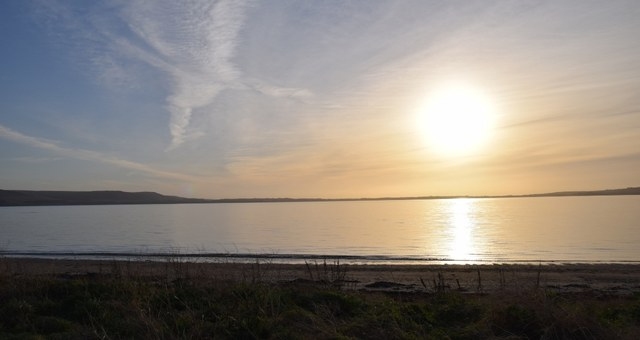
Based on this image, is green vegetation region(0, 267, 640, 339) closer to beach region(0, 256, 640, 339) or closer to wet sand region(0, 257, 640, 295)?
beach region(0, 256, 640, 339)

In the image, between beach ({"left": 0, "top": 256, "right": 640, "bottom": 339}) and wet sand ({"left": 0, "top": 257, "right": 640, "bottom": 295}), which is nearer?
beach ({"left": 0, "top": 256, "right": 640, "bottom": 339})

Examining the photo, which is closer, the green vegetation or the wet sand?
the green vegetation

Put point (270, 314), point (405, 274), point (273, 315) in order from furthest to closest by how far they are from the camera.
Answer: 1. point (405, 274)
2. point (270, 314)
3. point (273, 315)

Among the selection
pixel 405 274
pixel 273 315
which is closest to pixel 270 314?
pixel 273 315

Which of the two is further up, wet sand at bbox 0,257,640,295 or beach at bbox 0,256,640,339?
beach at bbox 0,256,640,339

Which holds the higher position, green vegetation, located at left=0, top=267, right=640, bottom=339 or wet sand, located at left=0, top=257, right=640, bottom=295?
green vegetation, located at left=0, top=267, right=640, bottom=339

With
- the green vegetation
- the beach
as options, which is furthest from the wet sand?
the green vegetation

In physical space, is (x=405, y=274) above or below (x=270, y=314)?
below

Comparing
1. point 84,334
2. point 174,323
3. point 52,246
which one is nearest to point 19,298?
point 84,334

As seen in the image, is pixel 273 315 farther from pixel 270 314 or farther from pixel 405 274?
pixel 405 274

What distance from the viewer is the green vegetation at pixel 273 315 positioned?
7957mm

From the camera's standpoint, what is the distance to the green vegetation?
7.96 meters

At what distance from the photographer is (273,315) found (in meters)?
8.80

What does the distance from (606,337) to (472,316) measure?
2332 millimetres
